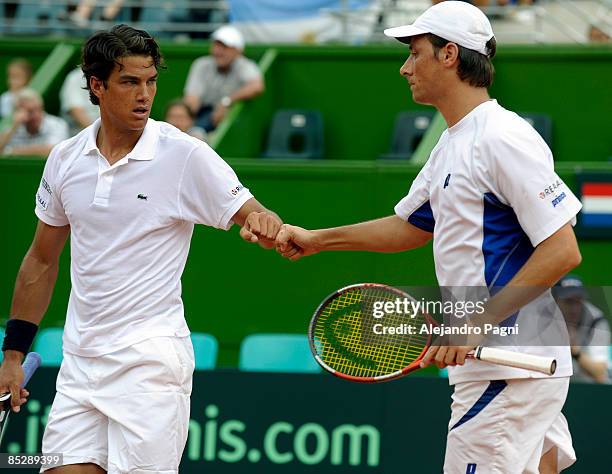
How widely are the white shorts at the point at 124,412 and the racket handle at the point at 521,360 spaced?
3.76 ft

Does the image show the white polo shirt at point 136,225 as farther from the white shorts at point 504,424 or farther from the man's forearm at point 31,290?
the white shorts at point 504,424

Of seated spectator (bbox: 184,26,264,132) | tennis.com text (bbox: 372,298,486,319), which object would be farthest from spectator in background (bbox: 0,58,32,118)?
tennis.com text (bbox: 372,298,486,319)

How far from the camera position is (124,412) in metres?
4.17

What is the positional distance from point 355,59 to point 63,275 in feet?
11.2

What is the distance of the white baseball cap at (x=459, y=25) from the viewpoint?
161 inches

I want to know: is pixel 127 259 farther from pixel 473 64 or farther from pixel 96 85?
pixel 473 64

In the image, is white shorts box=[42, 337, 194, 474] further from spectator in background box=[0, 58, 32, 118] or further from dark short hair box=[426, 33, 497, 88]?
spectator in background box=[0, 58, 32, 118]

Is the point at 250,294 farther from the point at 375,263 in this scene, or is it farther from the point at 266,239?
the point at 266,239

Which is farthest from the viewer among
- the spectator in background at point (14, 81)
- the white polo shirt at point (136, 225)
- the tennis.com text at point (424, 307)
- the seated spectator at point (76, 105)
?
the spectator in background at point (14, 81)

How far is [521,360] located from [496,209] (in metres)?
0.52

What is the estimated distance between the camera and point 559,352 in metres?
4.04

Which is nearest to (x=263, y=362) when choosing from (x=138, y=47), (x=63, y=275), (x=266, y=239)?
(x=63, y=275)

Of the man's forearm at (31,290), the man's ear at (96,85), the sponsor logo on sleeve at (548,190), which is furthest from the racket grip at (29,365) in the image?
the sponsor logo on sleeve at (548,190)

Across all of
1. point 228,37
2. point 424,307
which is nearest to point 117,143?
point 424,307
